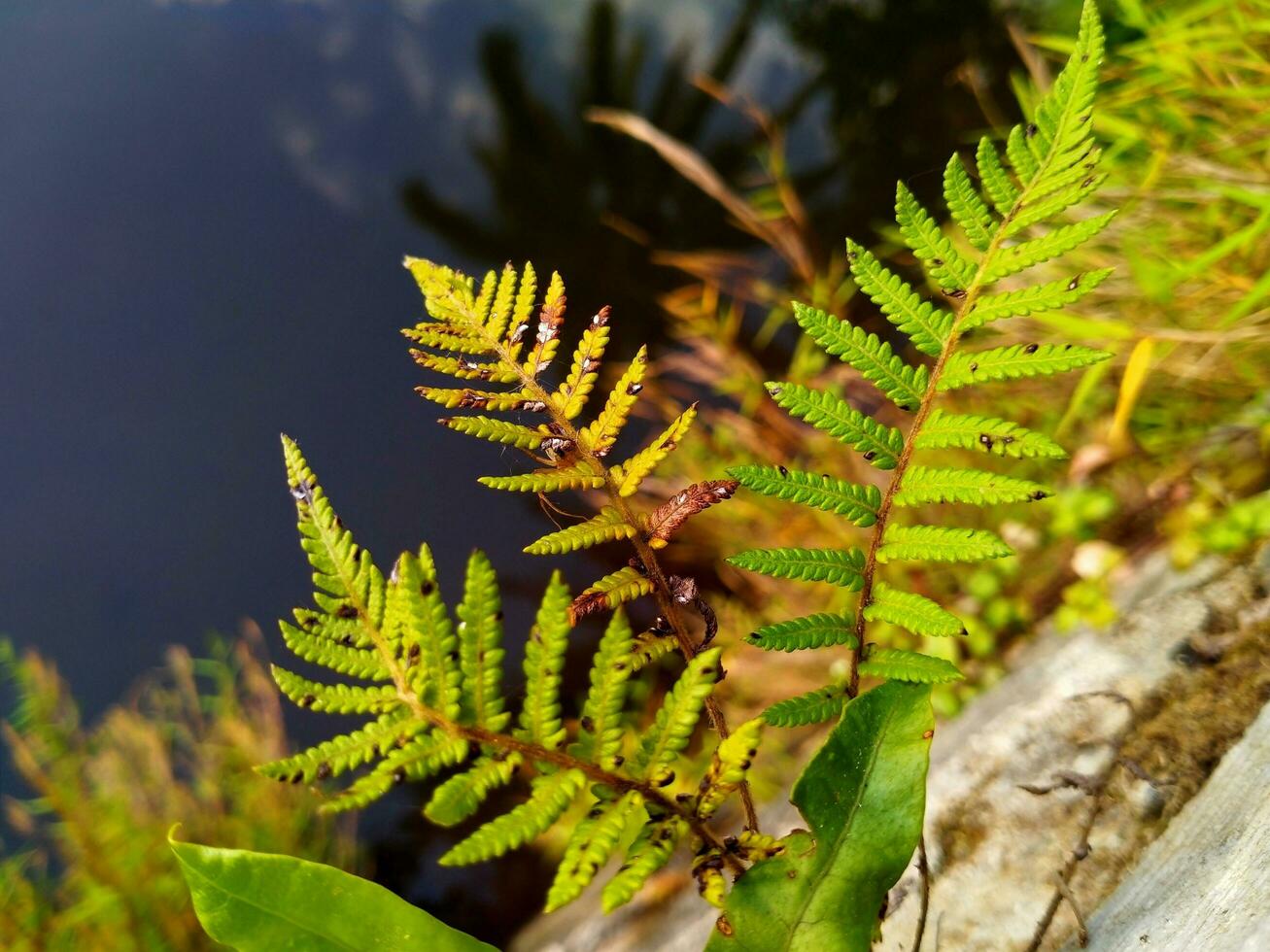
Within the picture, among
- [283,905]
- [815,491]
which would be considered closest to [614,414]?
[815,491]

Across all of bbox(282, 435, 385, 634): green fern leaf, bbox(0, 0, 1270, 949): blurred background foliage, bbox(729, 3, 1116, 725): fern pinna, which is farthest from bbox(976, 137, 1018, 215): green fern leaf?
bbox(0, 0, 1270, 949): blurred background foliage

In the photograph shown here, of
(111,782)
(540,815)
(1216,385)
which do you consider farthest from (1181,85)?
(111,782)

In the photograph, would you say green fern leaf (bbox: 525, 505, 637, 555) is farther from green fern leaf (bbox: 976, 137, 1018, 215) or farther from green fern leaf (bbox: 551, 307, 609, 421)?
green fern leaf (bbox: 976, 137, 1018, 215)

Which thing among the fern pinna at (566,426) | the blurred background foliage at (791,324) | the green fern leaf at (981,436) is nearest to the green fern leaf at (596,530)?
the fern pinna at (566,426)

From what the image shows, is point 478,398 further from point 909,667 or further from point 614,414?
point 909,667

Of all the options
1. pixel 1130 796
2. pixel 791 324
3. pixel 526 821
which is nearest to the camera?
pixel 526 821

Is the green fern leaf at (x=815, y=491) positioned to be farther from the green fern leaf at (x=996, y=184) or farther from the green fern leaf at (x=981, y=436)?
the green fern leaf at (x=996, y=184)

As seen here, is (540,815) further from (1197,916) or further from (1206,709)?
(1206,709)
